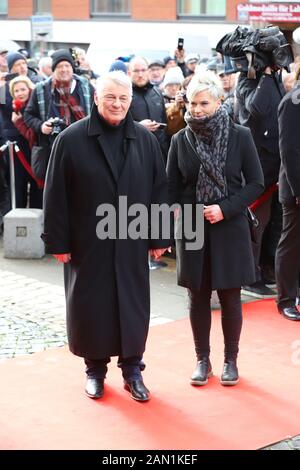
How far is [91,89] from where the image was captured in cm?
942

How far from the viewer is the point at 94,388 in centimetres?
564

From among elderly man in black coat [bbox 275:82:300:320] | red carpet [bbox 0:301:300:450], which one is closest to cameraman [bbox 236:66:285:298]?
elderly man in black coat [bbox 275:82:300:320]

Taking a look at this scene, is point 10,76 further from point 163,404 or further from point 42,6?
point 42,6

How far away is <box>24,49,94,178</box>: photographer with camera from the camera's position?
9.16 metres

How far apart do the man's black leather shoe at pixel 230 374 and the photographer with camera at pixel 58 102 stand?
4015mm

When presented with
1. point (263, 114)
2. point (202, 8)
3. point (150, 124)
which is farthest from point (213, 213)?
point (202, 8)

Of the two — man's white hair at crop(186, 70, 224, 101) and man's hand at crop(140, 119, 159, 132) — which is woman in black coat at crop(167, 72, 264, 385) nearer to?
man's white hair at crop(186, 70, 224, 101)

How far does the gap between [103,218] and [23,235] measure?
169 inches

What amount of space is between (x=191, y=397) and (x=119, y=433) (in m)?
0.75

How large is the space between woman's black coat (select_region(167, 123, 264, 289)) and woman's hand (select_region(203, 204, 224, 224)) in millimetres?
27

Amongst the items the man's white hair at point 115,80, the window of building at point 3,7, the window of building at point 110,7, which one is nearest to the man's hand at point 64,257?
the man's white hair at point 115,80

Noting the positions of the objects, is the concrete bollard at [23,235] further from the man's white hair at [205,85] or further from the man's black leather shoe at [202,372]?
the man's white hair at [205,85]

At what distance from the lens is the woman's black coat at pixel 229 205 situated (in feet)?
18.6
